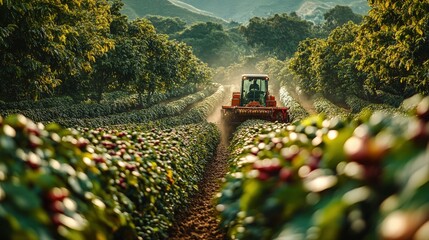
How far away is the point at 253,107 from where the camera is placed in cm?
2048

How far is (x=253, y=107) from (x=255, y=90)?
14.4ft

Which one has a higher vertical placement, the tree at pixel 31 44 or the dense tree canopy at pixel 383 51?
the dense tree canopy at pixel 383 51

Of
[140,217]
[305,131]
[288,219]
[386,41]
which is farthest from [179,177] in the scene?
[386,41]

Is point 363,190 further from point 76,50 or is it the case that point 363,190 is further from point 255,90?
point 255,90

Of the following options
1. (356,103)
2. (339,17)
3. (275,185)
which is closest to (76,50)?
(275,185)

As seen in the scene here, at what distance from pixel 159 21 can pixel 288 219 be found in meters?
115

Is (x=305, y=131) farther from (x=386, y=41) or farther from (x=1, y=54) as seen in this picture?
(x=386, y=41)

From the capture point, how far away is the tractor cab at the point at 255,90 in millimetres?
24359

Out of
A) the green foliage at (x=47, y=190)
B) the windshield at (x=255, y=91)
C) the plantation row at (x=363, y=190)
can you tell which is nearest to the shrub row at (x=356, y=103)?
the windshield at (x=255, y=91)

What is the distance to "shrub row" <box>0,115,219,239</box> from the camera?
2240 millimetres

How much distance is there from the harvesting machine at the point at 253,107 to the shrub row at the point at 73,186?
45.0 feet

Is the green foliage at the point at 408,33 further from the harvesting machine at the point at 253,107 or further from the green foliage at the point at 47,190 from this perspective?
the green foliage at the point at 47,190

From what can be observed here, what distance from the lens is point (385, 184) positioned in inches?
67.6

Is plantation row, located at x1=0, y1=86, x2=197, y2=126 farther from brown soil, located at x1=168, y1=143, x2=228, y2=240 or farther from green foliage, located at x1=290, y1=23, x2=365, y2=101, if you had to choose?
green foliage, located at x1=290, y1=23, x2=365, y2=101
